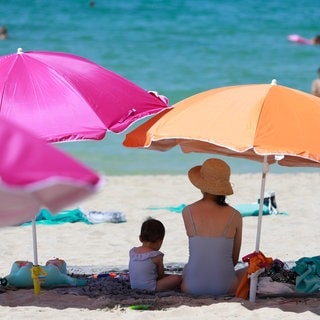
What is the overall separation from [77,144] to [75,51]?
10542 mm

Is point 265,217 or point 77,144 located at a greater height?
point 77,144

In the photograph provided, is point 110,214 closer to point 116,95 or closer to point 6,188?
point 116,95

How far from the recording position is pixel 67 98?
556cm

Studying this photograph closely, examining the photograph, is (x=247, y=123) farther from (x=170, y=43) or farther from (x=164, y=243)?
(x=170, y=43)

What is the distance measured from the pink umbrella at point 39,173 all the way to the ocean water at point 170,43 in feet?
29.2

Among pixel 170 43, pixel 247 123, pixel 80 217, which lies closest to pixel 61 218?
pixel 80 217

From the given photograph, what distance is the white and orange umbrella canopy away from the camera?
5.21 meters

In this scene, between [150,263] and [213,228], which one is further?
[150,263]

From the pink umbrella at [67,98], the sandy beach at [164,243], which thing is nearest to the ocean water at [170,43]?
the sandy beach at [164,243]

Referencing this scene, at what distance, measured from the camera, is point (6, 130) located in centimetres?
293

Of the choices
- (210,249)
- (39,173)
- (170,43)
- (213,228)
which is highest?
(170,43)

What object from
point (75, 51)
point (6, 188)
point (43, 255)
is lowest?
point (43, 255)

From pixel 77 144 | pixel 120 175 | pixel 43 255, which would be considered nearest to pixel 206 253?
pixel 43 255

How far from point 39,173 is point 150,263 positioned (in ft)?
9.99
